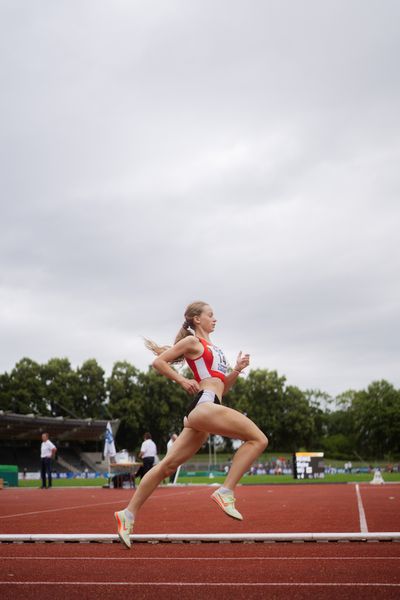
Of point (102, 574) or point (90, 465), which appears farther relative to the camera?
point (90, 465)

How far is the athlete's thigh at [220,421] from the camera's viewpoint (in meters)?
5.89

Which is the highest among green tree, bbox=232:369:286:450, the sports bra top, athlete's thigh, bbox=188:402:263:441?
green tree, bbox=232:369:286:450

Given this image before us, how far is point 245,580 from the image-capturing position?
15.4 feet

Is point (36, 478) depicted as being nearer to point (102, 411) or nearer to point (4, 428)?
point (4, 428)

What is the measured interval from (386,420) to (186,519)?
97207 mm

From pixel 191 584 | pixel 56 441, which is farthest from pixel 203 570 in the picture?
pixel 56 441

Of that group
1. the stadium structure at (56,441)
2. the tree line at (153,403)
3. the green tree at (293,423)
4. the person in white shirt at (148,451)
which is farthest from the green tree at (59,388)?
the person in white shirt at (148,451)

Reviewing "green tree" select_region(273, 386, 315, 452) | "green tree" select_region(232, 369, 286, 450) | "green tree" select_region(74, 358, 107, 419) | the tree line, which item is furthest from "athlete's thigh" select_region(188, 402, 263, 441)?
"green tree" select_region(273, 386, 315, 452)

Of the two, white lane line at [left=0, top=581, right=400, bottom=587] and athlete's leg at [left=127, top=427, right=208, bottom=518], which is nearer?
white lane line at [left=0, top=581, right=400, bottom=587]

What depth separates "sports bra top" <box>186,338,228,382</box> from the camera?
621 cm

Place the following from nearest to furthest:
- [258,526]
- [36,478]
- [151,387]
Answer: [258,526] → [36,478] → [151,387]

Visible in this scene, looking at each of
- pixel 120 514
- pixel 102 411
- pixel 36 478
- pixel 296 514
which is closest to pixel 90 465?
pixel 102 411

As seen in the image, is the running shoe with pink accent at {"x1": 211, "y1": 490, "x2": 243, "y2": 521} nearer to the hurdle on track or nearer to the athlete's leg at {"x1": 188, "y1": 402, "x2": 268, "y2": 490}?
the athlete's leg at {"x1": 188, "y1": 402, "x2": 268, "y2": 490}

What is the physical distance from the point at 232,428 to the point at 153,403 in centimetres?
8350
